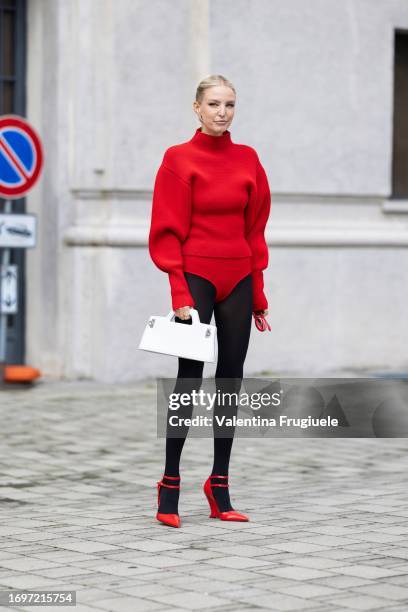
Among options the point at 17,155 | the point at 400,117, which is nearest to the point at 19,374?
the point at 17,155

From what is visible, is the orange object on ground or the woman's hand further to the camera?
the orange object on ground

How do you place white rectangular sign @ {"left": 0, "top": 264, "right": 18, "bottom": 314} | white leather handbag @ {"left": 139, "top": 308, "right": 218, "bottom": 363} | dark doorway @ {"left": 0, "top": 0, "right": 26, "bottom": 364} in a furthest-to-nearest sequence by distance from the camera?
dark doorway @ {"left": 0, "top": 0, "right": 26, "bottom": 364} < white rectangular sign @ {"left": 0, "top": 264, "right": 18, "bottom": 314} < white leather handbag @ {"left": 139, "top": 308, "right": 218, "bottom": 363}

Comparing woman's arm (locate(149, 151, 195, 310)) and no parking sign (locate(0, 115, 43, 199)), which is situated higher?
no parking sign (locate(0, 115, 43, 199))

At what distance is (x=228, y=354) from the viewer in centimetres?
617

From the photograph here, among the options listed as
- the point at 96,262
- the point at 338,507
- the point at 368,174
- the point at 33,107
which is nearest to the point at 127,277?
the point at 96,262

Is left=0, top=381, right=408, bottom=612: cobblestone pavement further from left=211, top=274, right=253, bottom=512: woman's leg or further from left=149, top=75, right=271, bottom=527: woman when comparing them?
left=149, top=75, right=271, bottom=527: woman

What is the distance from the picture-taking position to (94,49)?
39.6 feet

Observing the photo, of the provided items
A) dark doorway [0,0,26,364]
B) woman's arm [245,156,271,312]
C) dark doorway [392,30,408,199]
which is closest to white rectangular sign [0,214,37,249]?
dark doorway [0,0,26,364]

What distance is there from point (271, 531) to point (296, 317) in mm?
7092

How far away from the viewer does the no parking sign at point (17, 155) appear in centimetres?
1110

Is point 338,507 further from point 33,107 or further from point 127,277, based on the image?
point 33,107

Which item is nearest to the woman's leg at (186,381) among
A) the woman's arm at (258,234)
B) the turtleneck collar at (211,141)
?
the woman's arm at (258,234)

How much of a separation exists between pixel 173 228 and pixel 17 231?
18.7 ft

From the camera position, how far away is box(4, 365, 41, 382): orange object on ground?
11.8 meters
